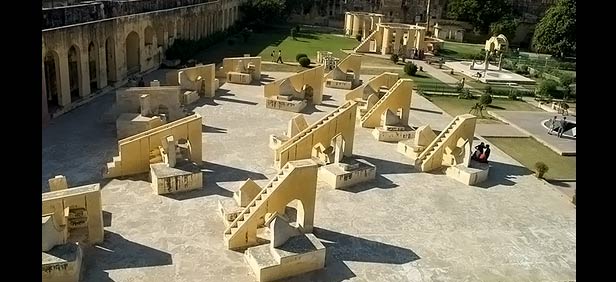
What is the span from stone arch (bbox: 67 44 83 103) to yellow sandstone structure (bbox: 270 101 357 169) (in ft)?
38.5

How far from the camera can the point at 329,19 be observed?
65.0 metres

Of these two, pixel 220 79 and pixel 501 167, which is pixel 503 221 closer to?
pixel 501 167

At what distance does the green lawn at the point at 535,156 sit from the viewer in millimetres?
19578

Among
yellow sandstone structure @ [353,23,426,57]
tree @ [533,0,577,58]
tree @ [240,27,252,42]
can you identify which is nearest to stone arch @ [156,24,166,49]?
tree @ [240,27,252,42]

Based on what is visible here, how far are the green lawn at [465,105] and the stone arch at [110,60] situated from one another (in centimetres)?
1738

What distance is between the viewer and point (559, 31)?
46.2 metres

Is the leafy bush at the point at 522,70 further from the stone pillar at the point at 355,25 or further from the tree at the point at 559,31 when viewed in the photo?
the stone pillar at the point at 355,25

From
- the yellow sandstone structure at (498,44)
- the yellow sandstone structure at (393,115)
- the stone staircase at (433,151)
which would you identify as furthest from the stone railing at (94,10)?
the yellow sandstone structure at (498,44)

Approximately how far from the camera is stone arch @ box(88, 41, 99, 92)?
26297 millimetres

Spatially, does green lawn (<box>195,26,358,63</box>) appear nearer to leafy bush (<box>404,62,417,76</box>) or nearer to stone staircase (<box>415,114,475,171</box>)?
leafy bush (<box>404,62,417,76</box>)
